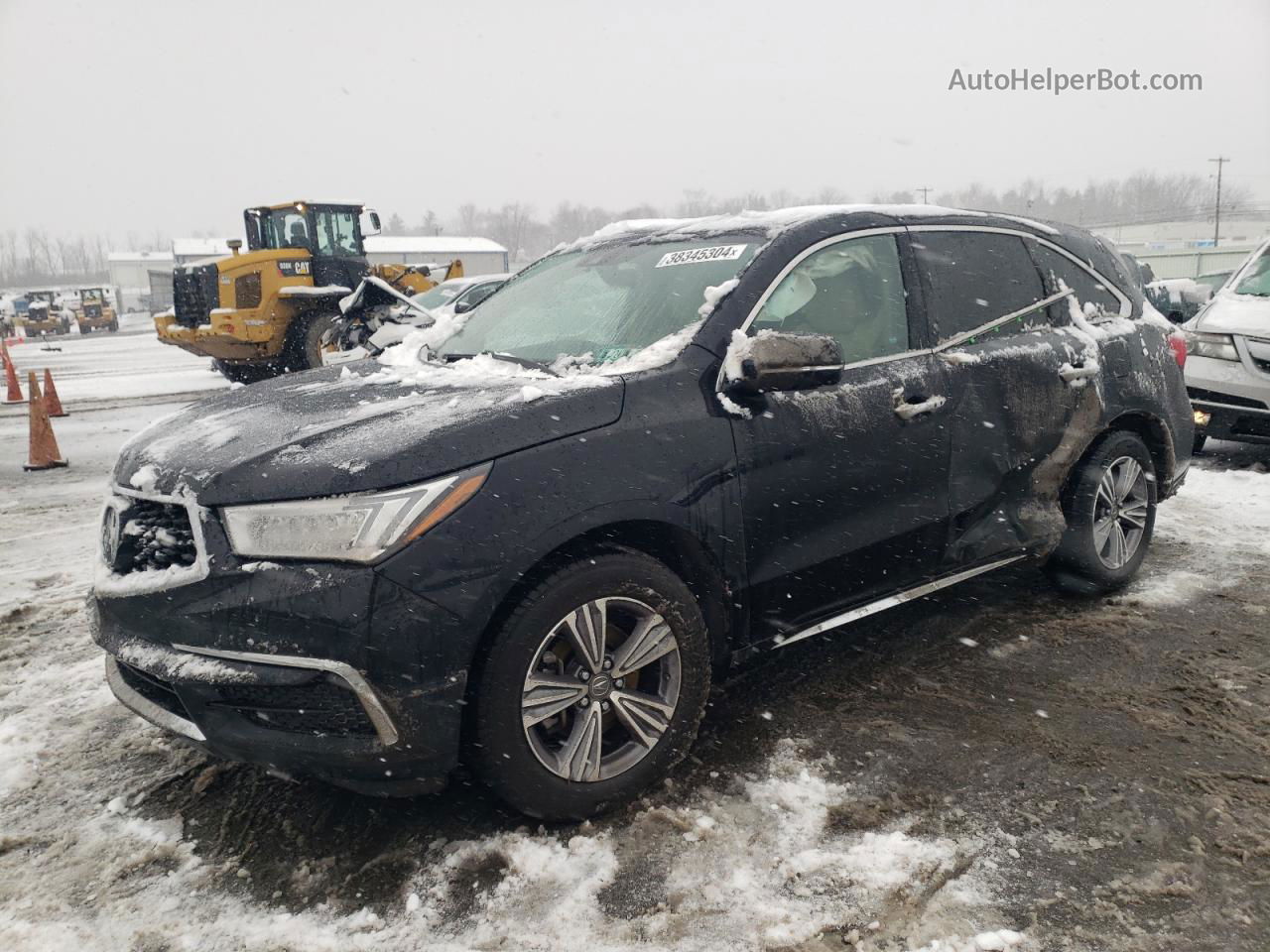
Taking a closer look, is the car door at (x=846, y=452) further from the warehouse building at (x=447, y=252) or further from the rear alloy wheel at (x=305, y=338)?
the warehouse building at (x=447, y=252)

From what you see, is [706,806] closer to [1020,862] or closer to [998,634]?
[1020,862]

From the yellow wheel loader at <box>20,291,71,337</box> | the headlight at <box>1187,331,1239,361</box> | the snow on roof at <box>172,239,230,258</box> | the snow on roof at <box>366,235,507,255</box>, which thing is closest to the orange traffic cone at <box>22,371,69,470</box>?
Result: the headlight at <box>1187,331,1239,361</box>

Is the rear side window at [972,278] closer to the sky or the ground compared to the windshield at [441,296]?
closer to the ground

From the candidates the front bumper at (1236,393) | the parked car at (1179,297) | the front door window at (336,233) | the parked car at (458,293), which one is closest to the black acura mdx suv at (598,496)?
the front bumper at (1236,393)

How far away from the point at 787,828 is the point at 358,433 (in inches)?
63.6

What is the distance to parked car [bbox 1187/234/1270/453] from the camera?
A: 6672 millimetres

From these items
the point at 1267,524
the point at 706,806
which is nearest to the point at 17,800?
the point at 706,806

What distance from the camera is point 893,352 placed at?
3.34 metres

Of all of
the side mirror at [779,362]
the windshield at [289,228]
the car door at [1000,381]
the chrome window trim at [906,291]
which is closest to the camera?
the side mirror at [779,362]

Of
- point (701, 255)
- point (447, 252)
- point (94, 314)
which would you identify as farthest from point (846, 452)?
point (447, 252)

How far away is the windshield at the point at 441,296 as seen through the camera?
43.4 ft

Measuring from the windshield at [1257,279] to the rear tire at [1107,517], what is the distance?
13.5 ft

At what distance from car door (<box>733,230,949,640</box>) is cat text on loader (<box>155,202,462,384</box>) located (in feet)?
38.7

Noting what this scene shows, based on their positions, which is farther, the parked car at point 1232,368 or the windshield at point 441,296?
the windshield at point 441,296
